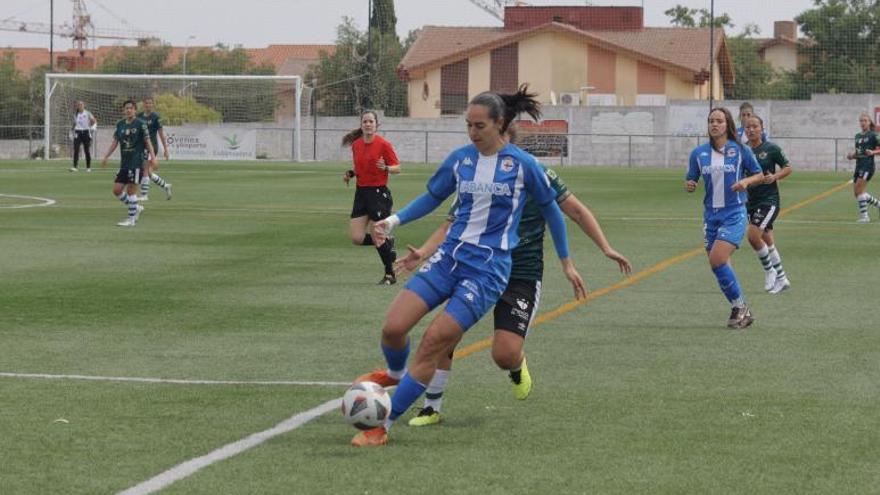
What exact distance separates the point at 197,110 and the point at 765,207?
54419 millimetres

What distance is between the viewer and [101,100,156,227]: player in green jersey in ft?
90.4

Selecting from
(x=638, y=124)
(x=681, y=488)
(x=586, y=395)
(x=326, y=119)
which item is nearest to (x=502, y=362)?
(x=586, y=395)

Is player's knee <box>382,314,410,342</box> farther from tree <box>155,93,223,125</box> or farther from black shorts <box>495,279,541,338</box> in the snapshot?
tree <box>155,93,223,125</box>

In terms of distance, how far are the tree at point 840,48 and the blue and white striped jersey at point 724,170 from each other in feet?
212

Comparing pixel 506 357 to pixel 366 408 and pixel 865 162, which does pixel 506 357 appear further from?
pixel 865 162

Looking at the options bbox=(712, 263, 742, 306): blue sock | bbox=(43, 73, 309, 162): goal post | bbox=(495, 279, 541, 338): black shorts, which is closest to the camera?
bbox=(495, 279, 541, 338): black shorts

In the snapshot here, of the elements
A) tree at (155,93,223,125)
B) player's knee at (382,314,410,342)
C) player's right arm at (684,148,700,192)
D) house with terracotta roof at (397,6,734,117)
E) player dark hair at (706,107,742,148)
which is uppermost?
house with terracotta roof at (397,6,734,117)

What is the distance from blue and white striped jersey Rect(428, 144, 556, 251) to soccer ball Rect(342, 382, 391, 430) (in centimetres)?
103

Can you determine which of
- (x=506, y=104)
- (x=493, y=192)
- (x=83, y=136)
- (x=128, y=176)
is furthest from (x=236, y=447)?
(x=83, y=136)

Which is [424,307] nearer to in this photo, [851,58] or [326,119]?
[326,119]

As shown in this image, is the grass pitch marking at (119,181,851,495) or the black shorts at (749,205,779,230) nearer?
the grass pitch marking at (119,181,851,495)

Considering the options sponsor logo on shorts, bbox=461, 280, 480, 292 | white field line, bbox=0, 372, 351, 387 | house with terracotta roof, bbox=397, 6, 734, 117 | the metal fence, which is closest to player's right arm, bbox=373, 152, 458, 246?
sponsor logo on shorts, bbox=461, 280, 480, 292

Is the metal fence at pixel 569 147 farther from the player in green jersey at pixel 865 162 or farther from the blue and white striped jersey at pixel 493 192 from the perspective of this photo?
the blue and white striped jersey at pixel 493 192

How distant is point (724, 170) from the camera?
49.9ft
